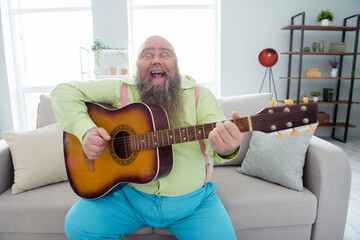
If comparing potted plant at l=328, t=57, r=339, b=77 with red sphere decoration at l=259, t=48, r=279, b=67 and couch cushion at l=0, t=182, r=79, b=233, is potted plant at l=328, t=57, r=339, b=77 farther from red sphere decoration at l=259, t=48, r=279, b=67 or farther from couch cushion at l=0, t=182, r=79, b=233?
couch cushion at l=0, t=182, r=79, b=233

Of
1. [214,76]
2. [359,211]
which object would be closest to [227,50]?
[214,76]

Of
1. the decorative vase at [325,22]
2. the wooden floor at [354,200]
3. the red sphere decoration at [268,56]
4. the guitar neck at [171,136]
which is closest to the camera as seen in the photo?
the guitar neck at [171,136]

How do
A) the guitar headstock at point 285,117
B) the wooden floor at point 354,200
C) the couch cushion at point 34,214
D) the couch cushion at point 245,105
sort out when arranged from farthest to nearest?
1. the couch cushion at point 245,105
2. the wooden floor at point 354,200
3. the couch cushion at point 34,214
4. the guitar headstock at point 285,117

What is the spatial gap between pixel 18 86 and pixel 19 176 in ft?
11.8

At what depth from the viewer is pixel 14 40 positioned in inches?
163

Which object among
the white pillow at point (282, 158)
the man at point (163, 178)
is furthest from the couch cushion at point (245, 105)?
the man at point (163, 178)

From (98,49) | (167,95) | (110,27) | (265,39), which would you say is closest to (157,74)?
(167,95)

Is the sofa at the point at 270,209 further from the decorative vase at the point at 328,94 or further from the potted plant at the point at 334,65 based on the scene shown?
the potted plant at the point at 334,65

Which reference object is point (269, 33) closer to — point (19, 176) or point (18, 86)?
point (19, 176)

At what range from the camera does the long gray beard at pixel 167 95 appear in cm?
119

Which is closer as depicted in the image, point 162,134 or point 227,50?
point 162,134

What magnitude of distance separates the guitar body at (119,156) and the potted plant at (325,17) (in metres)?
3.87

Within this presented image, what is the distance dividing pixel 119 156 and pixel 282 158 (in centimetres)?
94

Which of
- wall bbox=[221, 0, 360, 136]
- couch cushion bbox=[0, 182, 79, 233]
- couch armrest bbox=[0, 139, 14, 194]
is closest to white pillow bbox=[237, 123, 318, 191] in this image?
couch cushion bbox=[0, 182, 79, 233]
